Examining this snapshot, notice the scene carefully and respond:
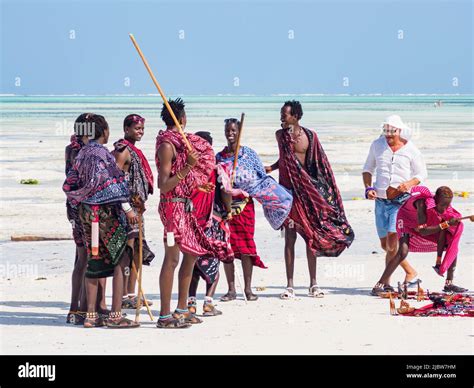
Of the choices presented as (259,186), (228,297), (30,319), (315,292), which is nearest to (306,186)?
(259,186)

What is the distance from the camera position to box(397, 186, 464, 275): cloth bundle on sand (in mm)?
10672

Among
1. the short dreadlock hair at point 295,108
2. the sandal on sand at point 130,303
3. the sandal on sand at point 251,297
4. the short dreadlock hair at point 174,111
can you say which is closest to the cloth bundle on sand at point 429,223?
the short dreadlock hair at point 295,108

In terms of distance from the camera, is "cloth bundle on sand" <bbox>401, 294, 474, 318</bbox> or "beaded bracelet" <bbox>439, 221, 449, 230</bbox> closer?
"cloth bundle on sand" <bbox>401, 294, 474, 318</bbox>

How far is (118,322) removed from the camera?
9156 millimetres

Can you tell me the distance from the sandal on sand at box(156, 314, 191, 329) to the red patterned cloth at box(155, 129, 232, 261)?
52 centimetres

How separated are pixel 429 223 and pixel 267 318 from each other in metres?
2.00

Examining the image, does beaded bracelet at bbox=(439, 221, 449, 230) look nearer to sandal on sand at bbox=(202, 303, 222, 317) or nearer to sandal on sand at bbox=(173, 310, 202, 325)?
sandal on sand at bbox=(202, 303, 222, 317)

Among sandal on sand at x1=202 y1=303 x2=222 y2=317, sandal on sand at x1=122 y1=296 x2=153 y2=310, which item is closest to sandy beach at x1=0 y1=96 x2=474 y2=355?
sandal on sand at x1=202 y1=303 x2=222 y2=317

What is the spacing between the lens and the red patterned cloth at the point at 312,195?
11.0m

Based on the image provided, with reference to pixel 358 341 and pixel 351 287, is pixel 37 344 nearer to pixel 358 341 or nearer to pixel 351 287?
pixel 358 341

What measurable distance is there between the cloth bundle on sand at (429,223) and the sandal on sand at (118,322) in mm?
2904

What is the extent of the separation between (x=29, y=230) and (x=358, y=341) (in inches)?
307

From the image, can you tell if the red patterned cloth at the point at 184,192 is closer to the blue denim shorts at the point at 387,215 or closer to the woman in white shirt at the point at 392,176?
the woman in white shirt at the point at 392,176

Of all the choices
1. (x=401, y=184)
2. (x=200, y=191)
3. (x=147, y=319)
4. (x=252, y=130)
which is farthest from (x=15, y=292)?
(x=252, y=130)
